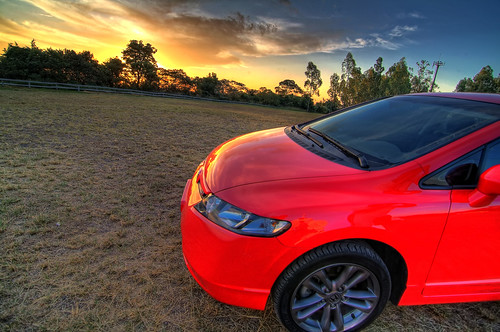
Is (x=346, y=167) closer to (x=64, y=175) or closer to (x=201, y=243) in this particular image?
(x=201, y=243)

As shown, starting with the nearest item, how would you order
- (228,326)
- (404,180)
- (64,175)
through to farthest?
(404,180) → (228,326) → (64,175)

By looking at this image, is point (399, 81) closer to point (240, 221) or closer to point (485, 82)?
point (485, 82)

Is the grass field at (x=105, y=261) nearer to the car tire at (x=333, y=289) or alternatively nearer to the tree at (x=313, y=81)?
the car tire at (x=333, y=289)

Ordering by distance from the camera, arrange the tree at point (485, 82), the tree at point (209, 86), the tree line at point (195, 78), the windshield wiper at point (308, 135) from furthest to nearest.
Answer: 1. the tree at point (209, 86)
2. the tree at point (485, 82)
3. the tree line at point (195, 78)
4. the windshield wiper at point (308, 135)

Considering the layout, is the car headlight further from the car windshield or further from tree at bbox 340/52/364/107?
tree at bbox 340/52/364/107

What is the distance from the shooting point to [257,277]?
154 cm

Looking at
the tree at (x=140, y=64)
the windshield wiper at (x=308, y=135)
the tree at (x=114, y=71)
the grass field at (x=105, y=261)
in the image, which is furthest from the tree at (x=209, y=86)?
the windshield wiper at (x=308, y=135)

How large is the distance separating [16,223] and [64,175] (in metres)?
1.49

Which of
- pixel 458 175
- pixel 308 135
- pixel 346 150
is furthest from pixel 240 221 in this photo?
pixel 458 175

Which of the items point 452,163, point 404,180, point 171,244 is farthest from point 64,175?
point 452,163

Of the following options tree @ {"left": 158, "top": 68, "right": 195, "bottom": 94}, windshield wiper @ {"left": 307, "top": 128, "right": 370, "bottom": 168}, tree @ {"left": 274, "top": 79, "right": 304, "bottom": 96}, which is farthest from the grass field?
tree @ {"left": 274, "top": 79, "right": 304, "bottom": 96}

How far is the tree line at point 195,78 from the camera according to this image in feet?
96.4

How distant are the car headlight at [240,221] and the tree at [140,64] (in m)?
42.5

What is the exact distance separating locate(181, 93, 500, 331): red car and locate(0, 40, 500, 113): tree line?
1448 inches
